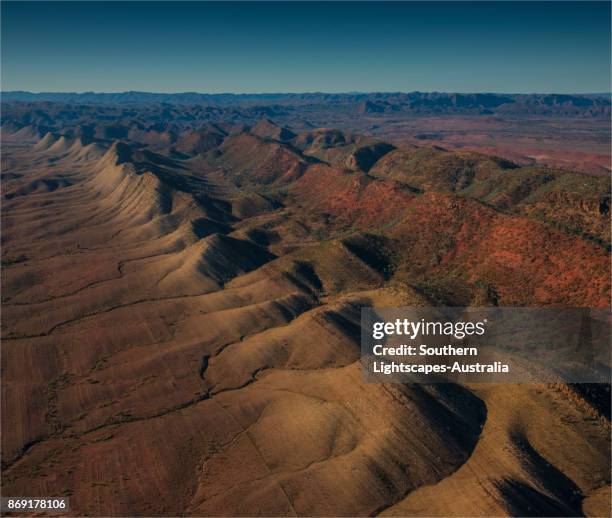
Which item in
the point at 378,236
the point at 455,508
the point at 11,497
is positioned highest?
the point at 378,236

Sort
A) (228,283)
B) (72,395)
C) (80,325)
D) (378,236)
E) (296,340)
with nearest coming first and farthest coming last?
(72,395) → (296,340) → (80,325) → (228,283) → (378,236)

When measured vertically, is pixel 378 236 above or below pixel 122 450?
above

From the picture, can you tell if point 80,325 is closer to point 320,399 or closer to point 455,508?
point 320,399

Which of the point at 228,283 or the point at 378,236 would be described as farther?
the point at 378,236

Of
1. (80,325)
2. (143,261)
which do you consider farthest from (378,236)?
(80,325)

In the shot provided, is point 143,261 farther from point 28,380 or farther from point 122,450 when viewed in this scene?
point 122,450

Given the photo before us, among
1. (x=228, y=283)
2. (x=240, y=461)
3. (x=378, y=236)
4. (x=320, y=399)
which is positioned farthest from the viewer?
(x=378, y=236)
